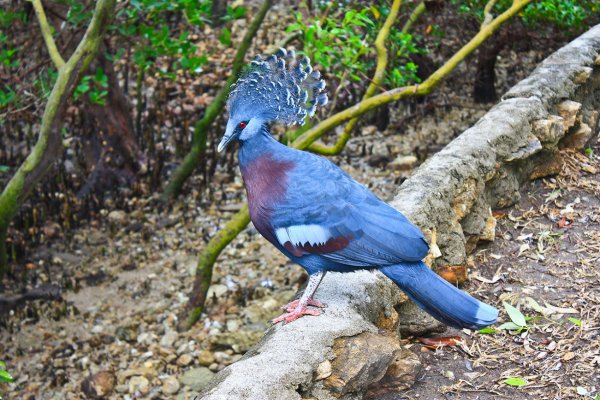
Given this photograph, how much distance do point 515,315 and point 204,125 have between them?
12.7 feet

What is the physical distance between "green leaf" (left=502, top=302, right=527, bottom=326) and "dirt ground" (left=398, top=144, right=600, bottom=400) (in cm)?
3

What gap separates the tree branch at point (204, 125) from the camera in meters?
6.62

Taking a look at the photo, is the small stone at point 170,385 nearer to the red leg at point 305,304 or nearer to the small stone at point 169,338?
the small stone at point 169,338

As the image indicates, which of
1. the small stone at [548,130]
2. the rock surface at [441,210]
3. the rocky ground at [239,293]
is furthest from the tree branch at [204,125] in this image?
the small stone at [548,130]

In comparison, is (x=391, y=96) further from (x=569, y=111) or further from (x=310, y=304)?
(x=310, y=304)

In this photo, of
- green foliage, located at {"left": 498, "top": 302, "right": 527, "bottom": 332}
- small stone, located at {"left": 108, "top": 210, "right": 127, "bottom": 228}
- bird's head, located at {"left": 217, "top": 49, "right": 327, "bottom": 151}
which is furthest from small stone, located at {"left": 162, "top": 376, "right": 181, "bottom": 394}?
bird's head, located at {"left": 217, "top": 49, "right": 327, "bottom": 151}

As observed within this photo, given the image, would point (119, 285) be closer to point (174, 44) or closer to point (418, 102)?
point (174, 44)

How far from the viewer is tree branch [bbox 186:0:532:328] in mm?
4957

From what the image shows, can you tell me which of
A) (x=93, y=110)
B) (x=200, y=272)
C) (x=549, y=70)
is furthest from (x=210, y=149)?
(x=549, y=70)

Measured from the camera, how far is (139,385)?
17.5ft

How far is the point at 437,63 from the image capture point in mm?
8000

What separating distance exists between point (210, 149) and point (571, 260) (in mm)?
4681

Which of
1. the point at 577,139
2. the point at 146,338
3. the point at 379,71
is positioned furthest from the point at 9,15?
the point at 577,139

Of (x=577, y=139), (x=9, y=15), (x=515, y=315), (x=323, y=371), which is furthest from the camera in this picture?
(x=9, y=15)
